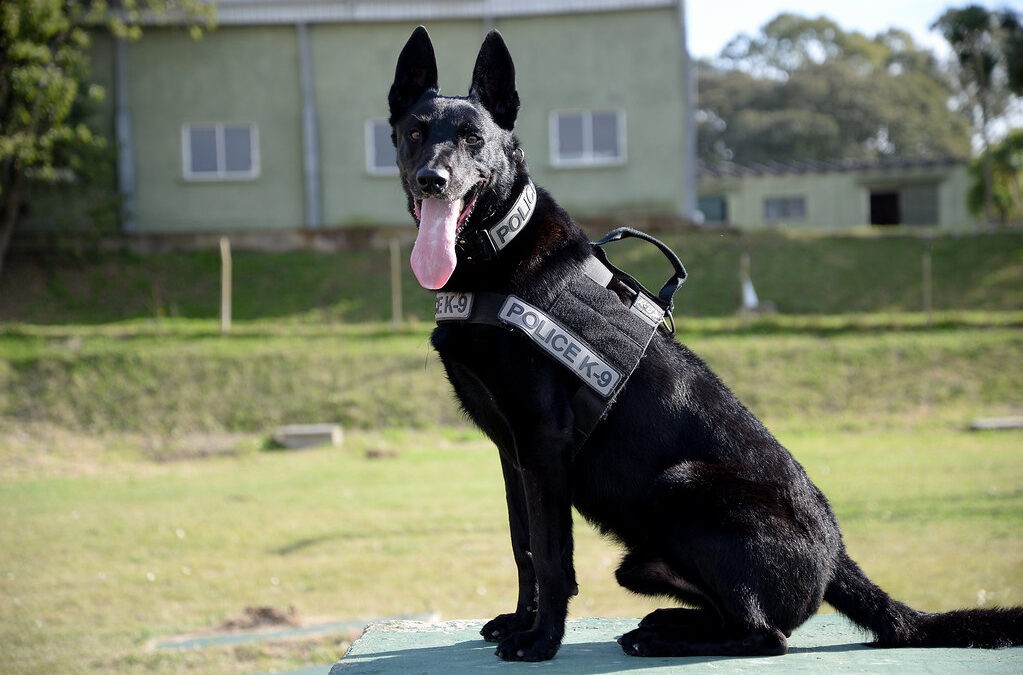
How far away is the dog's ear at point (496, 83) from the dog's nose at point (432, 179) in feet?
1.52

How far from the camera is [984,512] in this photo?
8.50 m

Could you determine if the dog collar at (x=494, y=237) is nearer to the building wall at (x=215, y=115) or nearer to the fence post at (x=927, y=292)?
the fence post at (x=927, y=292)

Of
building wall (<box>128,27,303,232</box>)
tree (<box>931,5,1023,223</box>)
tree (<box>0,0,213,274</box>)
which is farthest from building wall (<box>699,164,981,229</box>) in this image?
tree (<box>0,0,213,274</box>)

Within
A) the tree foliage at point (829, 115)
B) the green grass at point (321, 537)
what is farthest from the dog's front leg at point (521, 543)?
the tree foliage at point (829, 115)

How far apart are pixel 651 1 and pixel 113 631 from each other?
18339mm

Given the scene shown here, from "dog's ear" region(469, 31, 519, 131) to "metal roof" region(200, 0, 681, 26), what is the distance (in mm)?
18816

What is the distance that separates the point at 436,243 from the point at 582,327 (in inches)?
21.1

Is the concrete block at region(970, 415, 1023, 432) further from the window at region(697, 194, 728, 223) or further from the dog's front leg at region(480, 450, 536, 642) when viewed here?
the window at region(697, 194, 728, 223)

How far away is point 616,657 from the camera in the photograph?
A: 311 cm

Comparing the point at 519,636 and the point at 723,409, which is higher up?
the point at 723,409


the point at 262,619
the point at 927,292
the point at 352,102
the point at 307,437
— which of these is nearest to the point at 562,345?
the point at 262,619

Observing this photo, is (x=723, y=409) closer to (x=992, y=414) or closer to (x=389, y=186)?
(x=992, y=414)

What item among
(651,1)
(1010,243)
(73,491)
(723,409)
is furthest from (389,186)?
(723,409)

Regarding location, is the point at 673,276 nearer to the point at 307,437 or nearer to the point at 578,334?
the point at 578,334
